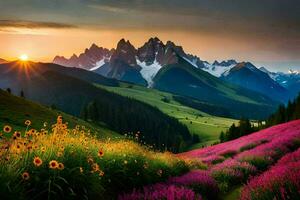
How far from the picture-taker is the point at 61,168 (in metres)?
9.09

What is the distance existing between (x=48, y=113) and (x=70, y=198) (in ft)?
279

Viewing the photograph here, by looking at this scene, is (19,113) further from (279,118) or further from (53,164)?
(53,164)

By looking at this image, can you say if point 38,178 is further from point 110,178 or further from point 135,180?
point 135,180

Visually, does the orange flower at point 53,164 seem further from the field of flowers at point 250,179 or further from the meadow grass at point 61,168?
the field of flowers at point 250,179

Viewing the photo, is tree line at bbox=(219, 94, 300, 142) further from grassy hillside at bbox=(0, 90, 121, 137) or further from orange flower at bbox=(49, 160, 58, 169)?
orange flower at bbox=(49, 160, 58, 169)

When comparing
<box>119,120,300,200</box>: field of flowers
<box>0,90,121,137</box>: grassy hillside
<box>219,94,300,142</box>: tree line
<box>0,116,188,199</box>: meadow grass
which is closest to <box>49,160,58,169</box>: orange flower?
<box>0,116,188,199</box>: meadow grass

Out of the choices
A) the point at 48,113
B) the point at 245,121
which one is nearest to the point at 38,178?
the point at 48,113

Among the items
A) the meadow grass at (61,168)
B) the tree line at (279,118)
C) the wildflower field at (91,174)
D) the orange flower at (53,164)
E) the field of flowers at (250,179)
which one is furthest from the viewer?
the tree line at (279,118)

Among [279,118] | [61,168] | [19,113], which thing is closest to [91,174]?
[61,168]

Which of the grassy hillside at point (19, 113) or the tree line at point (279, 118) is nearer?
the grassy hillside at point (19, 113)

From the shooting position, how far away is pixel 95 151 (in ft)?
45.0

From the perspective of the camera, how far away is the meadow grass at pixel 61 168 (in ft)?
30.1

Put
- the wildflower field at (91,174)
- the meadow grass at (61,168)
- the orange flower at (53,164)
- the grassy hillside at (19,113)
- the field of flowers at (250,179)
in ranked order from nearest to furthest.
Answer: the orange flower at (53,164) < the meadow grass at (61,168) < the wildflower field at (91,174) < the field of flowers at (250,179) < the grassy hillside at (19,113)

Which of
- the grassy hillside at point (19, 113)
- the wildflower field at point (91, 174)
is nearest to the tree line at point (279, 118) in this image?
the grassy hillside at point (19, 113)
